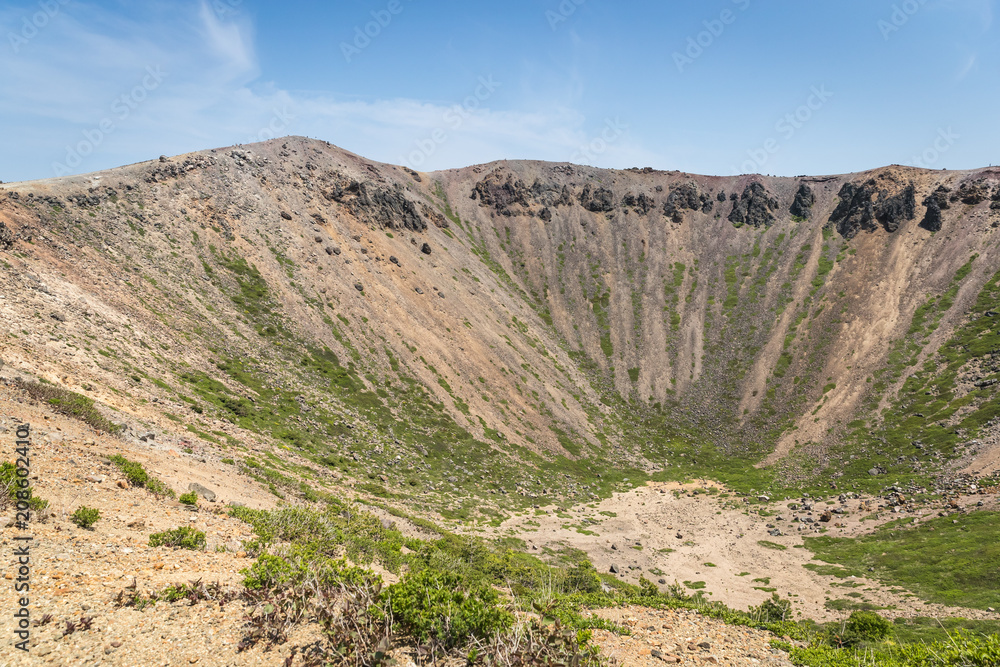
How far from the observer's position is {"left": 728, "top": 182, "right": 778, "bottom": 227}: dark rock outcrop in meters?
112

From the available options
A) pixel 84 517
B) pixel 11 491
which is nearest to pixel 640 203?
pixel 84 517

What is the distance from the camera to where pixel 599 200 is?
4678 inches

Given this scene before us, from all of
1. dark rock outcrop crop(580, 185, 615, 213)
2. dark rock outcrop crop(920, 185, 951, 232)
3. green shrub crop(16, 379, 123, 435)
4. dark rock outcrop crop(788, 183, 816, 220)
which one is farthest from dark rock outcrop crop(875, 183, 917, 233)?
green shrub crop(16, 379, 123, 435)

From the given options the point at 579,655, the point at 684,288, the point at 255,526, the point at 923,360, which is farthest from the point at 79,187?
the point at 923,360

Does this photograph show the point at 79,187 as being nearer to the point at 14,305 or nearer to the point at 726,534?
the point at 14,305

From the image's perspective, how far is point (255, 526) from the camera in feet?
58.2

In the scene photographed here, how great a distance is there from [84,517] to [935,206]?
5219 inches

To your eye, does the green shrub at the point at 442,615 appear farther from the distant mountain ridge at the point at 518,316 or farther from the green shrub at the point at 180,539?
the distant mountain ridge at the point at 518,316

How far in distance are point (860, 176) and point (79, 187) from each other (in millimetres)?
152972

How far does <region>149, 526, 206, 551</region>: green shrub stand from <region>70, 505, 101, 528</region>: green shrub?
5.75ft

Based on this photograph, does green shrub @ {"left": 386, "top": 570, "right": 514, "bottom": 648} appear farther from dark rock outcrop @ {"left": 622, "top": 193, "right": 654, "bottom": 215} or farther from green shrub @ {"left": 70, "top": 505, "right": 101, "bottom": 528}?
dark rock outcrop @ {"left": 622, "top": 193, "right": 654, "bottom": 215}

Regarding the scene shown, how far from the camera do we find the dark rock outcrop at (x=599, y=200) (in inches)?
4663

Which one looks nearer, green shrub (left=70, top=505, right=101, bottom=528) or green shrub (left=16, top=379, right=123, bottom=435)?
green shrub (left=70, top=505, right=101, bottom=528)

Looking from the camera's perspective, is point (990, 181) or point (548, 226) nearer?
point (990, 181)
